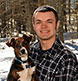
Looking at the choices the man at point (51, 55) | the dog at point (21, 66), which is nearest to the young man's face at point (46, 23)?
the man at point (51, 55)

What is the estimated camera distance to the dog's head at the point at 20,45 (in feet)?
9.64

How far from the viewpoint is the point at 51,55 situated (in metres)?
2.41

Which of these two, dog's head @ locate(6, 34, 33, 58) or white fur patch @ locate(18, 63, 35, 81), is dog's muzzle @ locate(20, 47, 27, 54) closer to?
dog's head @ locate(6, 34, 33, 58)

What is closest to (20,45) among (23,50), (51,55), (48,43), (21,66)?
(23,50)

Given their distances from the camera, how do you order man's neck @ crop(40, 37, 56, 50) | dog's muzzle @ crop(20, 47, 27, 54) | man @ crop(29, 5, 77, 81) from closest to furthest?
man @ crop(29, 5, 77, 81) → man's neck @ crop(40, 37, 56, 50) → dog's muzzle @ crop(20, 47, 27, 54)

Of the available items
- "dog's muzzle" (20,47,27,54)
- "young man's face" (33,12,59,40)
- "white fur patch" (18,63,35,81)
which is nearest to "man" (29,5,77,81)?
"young man's face" (33,12,59,40)

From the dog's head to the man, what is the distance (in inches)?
15.8

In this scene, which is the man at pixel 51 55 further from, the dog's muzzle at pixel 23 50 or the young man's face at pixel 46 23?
the dog's muzzle at pixel 23 50

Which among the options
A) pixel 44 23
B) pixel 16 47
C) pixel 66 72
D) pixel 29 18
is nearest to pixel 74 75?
pixel 66 72

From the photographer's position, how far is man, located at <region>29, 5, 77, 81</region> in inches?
90.2

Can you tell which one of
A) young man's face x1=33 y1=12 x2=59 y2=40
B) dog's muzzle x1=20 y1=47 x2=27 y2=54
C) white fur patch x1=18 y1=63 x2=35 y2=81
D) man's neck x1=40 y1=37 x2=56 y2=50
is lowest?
white fur patch x1=18 y1=63 x2=35 y2=81

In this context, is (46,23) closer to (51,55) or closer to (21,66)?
(51,55)

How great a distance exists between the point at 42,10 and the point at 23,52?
912 millimetres

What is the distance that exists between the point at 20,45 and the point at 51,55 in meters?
0.78
